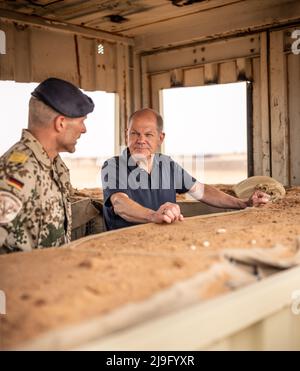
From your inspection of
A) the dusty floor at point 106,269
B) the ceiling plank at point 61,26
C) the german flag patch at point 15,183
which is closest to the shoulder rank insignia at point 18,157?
the german flag patch at point 15,183

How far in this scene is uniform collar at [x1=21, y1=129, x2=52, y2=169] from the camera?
2.68 metres

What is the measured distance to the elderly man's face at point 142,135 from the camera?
3.61 m

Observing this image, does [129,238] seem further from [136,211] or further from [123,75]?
[123,75]

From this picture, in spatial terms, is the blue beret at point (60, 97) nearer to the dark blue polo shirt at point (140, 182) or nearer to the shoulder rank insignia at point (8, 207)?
the shoulder rank insignia at point (8, 207)

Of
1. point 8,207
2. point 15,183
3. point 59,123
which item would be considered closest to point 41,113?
point 59,123

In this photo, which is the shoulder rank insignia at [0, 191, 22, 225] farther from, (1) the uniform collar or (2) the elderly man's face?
(2) the elderly man's face

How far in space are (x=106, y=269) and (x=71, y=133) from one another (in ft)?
4.76

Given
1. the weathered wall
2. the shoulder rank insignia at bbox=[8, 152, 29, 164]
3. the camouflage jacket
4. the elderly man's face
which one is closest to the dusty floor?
the camouflage jacket

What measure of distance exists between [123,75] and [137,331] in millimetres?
5535

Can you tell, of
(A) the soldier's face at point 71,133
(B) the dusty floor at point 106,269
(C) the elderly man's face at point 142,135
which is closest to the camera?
(B) the dusty floor at point 106,269

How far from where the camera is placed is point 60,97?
276 cm

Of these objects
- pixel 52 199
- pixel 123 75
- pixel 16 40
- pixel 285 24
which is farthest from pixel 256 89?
pixel 52 199

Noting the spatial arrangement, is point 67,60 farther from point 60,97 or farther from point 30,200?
point 30,200
